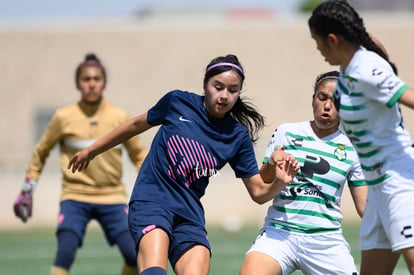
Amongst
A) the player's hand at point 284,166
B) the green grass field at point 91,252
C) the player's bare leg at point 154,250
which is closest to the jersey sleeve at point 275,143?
the player's hand at point 284,166

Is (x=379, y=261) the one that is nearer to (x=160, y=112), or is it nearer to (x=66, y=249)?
(x=160, y=112)

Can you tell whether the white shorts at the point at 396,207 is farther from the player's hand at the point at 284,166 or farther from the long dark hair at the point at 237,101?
the long dark hair at the point at 237,101

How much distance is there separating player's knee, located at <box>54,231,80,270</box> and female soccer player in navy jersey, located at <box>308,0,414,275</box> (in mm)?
3460

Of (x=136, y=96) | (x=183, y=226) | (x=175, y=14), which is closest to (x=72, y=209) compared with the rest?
(x=183, y=226)

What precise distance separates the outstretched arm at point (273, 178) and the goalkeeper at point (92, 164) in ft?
8.31

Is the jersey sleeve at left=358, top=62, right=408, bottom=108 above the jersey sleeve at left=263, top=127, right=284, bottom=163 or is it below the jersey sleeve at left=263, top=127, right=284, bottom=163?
above

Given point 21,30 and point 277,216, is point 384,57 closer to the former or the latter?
point 277,216

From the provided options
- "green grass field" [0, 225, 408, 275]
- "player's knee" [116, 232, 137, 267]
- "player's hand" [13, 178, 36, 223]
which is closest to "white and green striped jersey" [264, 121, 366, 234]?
"player's knee" [116, 232, 137, 267]

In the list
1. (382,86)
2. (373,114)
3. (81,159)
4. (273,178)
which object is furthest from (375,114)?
(81,159)

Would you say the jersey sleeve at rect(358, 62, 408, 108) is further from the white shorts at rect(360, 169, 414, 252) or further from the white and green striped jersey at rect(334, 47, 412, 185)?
the white shorts at rect(360, 169, 414, 252)

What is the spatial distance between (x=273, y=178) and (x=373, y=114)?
40.9 inches

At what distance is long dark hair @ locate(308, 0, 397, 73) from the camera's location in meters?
5.08

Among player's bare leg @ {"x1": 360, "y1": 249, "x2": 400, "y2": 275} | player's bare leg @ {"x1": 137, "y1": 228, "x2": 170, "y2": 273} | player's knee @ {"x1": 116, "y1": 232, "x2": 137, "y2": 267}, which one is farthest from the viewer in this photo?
player's knee @ {"x1": 116, "y1": 232, "x2": 137, "y2": 267}

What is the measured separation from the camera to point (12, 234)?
17094 mm
